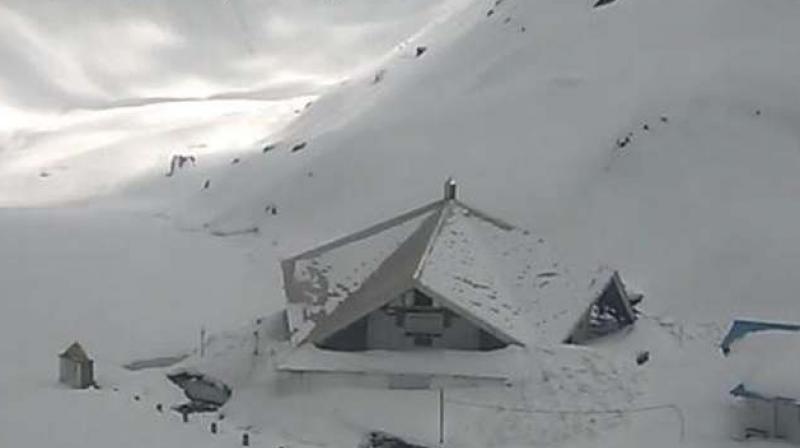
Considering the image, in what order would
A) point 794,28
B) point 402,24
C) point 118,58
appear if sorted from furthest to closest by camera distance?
point 402,24
point 118,58
point 794,28

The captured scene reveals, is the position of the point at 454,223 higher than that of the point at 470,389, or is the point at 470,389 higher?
the point at 454,223

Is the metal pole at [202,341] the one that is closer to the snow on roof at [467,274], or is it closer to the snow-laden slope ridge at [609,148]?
the snow on roof at [467,274]

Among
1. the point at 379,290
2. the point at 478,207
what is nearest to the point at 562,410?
the point at 379,290

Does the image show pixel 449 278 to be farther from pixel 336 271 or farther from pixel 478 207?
pixel 478 207

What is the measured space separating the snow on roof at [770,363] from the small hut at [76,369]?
12.0 m

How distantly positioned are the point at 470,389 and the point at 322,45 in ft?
249

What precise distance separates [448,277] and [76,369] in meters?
7.26

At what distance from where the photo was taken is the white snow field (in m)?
24.1

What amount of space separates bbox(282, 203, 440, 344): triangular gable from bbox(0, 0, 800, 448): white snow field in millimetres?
1027

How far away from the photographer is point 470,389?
80.0 feet

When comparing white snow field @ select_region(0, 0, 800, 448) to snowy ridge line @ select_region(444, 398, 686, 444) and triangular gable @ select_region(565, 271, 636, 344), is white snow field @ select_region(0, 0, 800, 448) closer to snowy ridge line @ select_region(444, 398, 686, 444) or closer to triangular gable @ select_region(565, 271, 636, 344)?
snowy ridge line @ select_region(444, 398, 686, 444)

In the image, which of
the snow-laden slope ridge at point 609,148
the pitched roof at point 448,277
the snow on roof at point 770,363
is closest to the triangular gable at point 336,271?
the pitched roof at point 448,277

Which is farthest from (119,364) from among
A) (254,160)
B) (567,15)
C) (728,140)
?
(567,15)

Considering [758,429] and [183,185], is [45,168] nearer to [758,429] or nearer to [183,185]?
[183,185]
